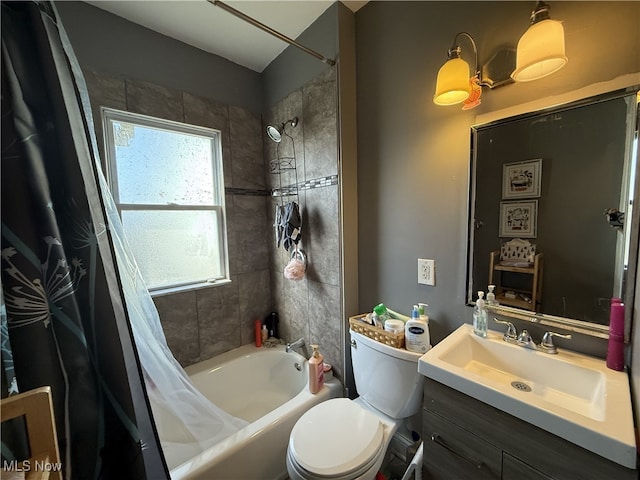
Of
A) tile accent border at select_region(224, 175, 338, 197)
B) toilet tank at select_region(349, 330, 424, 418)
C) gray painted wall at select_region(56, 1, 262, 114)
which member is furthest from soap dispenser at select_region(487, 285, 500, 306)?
gray painted wall at select_region(56, 1, 262, 114)

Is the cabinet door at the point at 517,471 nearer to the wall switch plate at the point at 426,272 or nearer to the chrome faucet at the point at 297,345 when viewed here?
the wall switch plate at the point at 426,272

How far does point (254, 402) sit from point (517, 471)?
5.64ft

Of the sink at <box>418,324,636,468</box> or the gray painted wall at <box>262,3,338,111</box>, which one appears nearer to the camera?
the sink at <box>418,324,636,468</box>

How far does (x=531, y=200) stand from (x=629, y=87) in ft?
1.38

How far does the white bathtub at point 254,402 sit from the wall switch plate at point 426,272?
0.90m

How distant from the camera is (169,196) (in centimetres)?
184

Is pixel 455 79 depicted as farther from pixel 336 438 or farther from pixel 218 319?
pixel 218 319

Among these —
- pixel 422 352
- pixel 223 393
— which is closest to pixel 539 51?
pixel 422 352

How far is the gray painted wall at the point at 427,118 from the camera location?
0.90 m

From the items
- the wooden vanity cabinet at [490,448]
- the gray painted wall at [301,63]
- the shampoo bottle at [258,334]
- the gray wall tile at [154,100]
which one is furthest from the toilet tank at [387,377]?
the gray wall tile at [154,100]

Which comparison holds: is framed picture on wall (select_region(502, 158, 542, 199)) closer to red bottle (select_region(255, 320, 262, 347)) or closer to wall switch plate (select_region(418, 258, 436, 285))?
wall switch plate (select_region(418, 258, 436, 285))

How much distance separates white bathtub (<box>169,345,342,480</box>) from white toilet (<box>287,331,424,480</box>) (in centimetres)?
24

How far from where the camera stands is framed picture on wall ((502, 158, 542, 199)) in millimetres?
1051

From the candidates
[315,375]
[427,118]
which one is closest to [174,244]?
[315,375]
